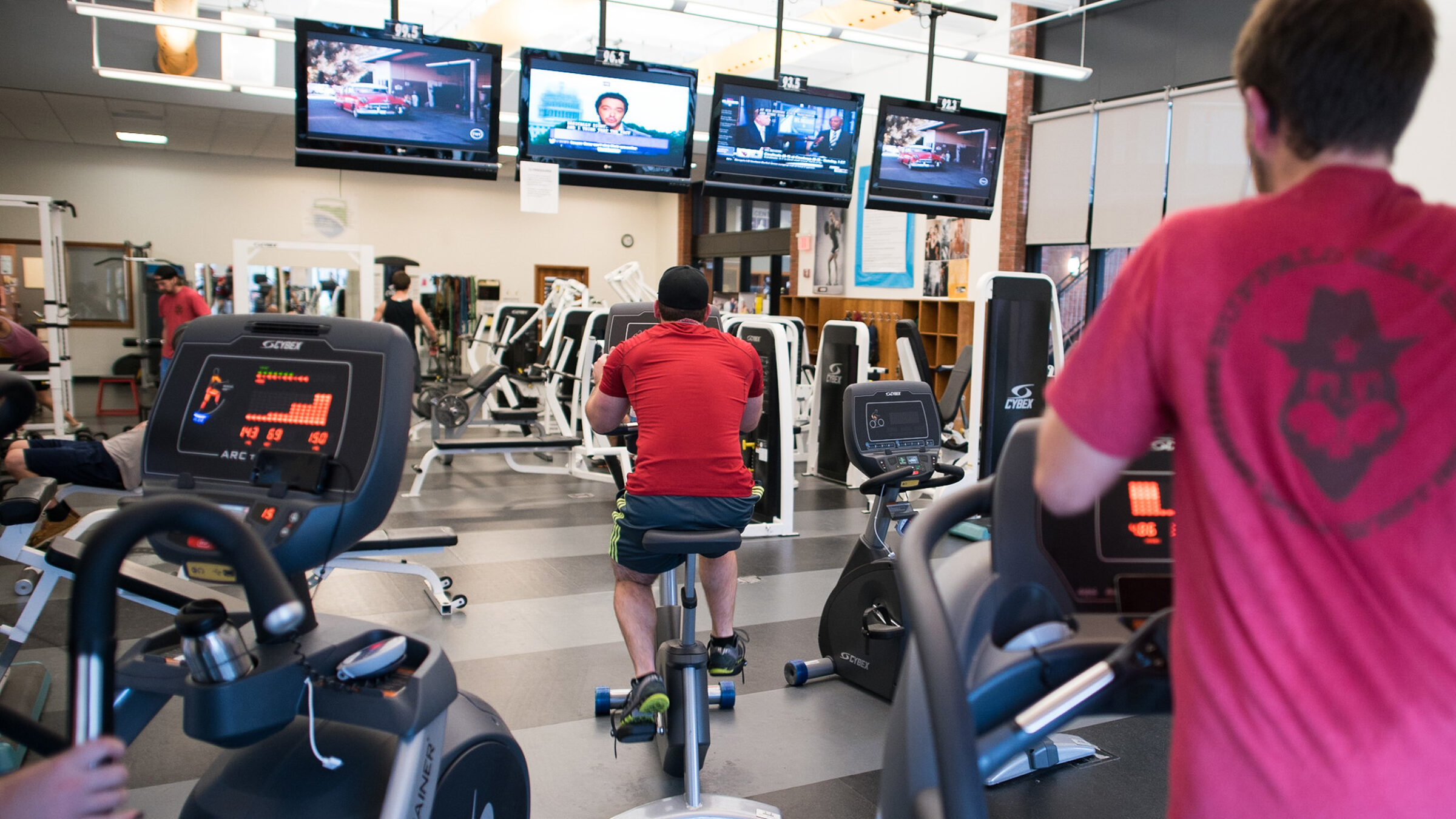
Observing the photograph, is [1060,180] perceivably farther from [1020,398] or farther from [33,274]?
[33,274]

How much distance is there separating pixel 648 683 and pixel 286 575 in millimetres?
1184

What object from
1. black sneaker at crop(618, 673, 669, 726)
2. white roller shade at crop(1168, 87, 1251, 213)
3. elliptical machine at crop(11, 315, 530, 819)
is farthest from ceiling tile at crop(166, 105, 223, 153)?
elliptical machine at crop(11, 315, 530, 819)

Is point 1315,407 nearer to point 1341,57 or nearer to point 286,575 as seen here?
point 1341,57

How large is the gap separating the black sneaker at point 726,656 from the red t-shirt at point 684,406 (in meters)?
0.48

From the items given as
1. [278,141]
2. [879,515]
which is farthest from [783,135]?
[278,141]

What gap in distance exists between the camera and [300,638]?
58.8 inches

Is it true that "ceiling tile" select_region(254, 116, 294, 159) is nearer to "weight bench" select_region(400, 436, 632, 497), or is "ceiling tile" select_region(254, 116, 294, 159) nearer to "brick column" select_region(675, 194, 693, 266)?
"weight bench" select_region(400, 436, 632, 497)

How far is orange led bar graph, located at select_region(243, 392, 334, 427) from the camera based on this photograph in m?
1.64

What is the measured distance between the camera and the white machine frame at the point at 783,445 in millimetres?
5715

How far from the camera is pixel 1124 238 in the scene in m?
8.45

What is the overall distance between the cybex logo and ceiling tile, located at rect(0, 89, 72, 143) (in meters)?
10.5

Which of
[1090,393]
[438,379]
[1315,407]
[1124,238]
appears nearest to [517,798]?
[1090,393]

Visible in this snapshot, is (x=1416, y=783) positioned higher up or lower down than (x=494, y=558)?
higher up

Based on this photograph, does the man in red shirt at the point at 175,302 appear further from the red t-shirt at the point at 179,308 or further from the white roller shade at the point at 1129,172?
the white roller shade at the point at 1129,172
